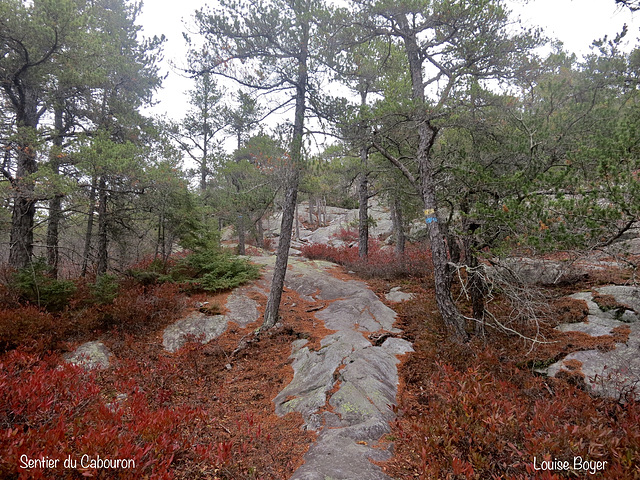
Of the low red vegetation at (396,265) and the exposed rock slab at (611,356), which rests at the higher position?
the low red vegetation at (396,265)

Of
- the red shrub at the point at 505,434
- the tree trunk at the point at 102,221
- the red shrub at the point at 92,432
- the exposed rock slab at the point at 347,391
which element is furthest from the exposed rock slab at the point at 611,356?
the tree trunk at the point at 102,221

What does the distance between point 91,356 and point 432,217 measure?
27.0 feet

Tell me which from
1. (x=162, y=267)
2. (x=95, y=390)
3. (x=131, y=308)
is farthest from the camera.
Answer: (x=162, y=267)

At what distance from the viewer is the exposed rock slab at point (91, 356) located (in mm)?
6086

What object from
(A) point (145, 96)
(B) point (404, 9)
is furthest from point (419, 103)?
(A) point (145, 96)

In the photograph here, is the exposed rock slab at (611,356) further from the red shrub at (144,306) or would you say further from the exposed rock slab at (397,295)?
the red shrub at (144,306)

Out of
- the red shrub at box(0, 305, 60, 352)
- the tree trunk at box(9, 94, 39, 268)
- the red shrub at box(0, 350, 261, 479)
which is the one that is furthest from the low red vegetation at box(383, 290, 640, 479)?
the tree trunk at box(9, 94, 39, 268)

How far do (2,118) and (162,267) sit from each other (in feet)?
22.5

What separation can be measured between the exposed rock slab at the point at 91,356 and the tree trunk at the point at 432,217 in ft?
24.2

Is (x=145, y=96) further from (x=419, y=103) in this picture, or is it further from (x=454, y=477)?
(x=454, y=477)

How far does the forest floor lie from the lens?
2824mm

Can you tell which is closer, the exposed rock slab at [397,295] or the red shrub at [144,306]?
the red shrub at [144,306]

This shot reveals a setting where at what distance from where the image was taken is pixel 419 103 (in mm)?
6152

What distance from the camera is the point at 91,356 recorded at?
6453mm
